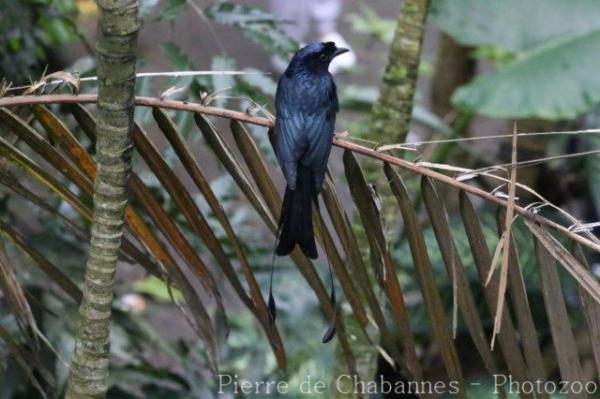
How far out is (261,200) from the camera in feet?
6.15

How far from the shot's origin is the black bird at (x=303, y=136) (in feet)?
5.70

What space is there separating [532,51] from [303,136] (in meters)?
2.22

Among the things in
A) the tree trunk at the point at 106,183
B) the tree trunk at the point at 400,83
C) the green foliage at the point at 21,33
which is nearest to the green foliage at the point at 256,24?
the tree trunk at the point at 400,83

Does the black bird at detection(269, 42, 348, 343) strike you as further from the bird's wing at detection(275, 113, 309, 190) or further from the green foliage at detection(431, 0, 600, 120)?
the green foliage at detection(431, 0, 600, 120)

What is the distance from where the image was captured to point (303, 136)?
72.0 inches

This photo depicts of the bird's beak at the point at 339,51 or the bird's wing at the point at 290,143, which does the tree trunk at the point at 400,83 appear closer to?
the bird's beak at the point at 339,51

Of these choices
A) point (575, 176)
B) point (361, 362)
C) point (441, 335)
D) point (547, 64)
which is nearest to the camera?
point (441, 335)

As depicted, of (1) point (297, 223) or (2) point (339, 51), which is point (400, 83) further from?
(1) point (297, 223)

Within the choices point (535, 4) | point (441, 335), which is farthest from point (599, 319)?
point (535, 4)

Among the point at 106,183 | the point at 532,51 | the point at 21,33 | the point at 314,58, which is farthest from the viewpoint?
the point at 532,51

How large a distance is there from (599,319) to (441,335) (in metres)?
0.32

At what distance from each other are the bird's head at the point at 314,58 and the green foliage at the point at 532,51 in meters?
1.23

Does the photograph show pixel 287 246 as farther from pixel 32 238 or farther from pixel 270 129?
pixel 32 238

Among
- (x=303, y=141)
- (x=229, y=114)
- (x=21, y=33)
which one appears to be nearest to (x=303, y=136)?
(x=303, y=141)
